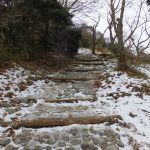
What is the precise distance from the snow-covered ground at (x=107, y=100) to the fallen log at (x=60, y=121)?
23 centimetres

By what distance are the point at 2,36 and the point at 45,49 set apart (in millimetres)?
2906

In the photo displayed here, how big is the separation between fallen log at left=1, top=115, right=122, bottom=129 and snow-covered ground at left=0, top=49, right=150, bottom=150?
232 mm

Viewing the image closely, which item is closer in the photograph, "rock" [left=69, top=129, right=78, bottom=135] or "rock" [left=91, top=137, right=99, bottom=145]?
"rock" [left=91, top=137, right=99, bottom=145]

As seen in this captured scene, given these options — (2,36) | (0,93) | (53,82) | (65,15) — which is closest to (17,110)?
(0,93)

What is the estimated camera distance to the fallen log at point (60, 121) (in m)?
5.05

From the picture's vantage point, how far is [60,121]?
203 inches

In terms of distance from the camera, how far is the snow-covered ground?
512 cm

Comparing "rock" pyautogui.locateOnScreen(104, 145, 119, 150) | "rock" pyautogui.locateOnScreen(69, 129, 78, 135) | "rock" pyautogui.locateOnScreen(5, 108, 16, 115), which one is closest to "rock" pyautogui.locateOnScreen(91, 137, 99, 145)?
"rock" pyautogui.locateOnScreen(104, 145, 119, 150)

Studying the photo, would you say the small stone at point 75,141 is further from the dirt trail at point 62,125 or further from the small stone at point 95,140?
the small stone at point 95,140

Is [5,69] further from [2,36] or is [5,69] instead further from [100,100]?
[100,100]

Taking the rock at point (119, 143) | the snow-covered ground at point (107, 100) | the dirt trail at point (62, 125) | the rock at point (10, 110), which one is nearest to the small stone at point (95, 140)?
the dirt trail at point (62, 125)

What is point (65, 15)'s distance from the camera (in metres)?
11.8

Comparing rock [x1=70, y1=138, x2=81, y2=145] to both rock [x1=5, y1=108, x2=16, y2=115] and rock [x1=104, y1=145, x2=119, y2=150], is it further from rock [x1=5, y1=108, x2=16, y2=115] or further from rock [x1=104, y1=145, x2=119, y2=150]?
rock [x1=5, y1=108, x2=16, y2=115]

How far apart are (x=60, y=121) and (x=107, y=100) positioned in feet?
6.85
